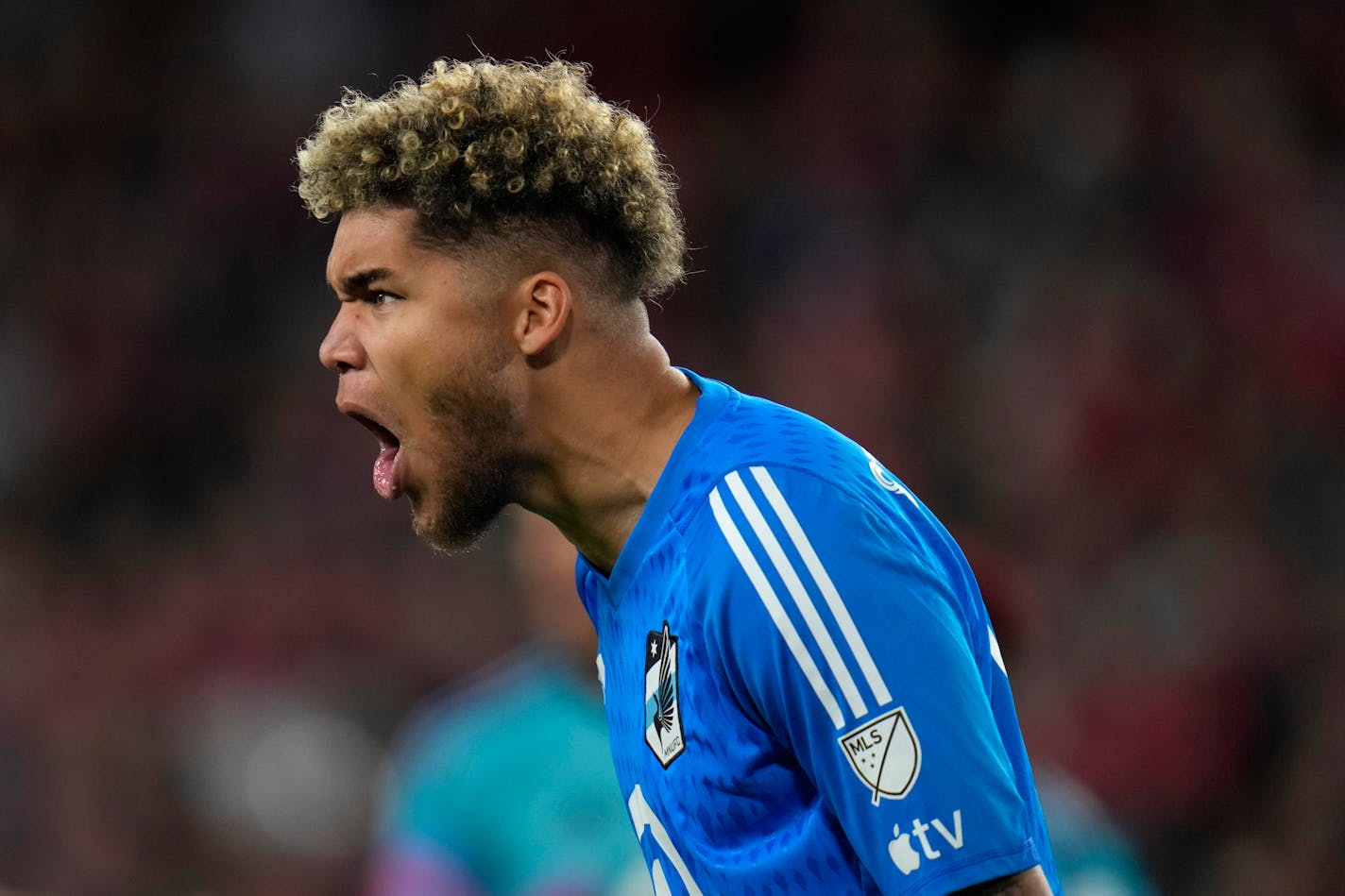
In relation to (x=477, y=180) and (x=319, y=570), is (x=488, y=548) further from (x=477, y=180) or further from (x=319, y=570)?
(x=477, y=180)

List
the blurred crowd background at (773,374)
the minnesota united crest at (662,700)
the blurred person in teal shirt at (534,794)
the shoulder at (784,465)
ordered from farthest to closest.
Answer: the blurred crowd background at (773,374) < the blurred person in teal shirt at (534,794) < the minnesota united crest at (662,700) < the shoulder at (784,465)

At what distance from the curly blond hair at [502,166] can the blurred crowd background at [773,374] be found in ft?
16.3

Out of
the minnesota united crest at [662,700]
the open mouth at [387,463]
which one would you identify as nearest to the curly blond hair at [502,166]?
the open mouth at [387,463]

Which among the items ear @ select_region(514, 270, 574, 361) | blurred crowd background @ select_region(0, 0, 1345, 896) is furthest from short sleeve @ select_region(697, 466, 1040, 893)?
blurred crowd background @ select_region(0, 0, 1345, 896)

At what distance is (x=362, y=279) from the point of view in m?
2.22

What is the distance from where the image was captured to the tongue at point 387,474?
7.48 feet

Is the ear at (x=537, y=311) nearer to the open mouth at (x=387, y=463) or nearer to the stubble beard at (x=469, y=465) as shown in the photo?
the stubble beard at (x=469, y=465)

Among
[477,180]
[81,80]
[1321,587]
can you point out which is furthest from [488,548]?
[477,180]

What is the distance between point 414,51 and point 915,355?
123 inches

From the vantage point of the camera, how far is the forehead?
2188mm

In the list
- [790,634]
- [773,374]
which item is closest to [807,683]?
[790,634]

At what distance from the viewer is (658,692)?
2088mm

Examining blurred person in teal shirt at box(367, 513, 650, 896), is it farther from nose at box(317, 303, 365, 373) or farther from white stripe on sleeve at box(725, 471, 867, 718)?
white stripe on sleeve at box(725, 471, 867, 718)

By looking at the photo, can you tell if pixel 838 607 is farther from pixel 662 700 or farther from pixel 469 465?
pixel 469 465
